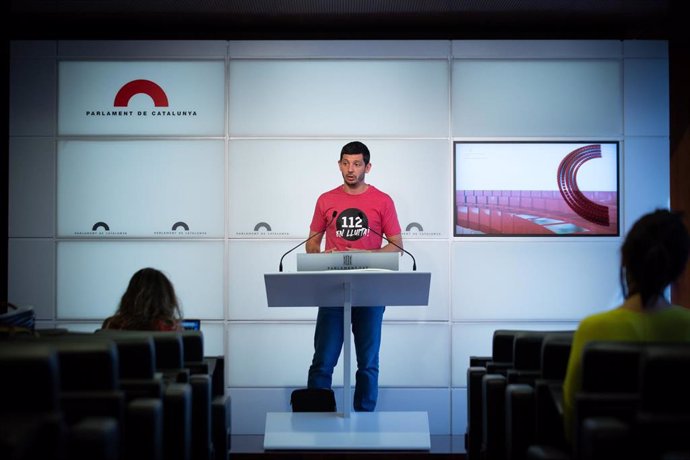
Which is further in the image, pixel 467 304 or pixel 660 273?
pixel 467 304

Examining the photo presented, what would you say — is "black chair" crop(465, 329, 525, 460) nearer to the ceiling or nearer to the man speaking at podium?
the man speaking at podium

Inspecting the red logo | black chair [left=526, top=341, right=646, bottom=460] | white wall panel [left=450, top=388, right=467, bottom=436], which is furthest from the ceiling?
black chair [left=526, top=341, right=646, bottom=460]

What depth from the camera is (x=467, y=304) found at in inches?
Result: 260

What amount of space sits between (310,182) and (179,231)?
1152 millimetres

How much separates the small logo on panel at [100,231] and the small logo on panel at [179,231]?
35 centimetres

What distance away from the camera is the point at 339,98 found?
22.0 ft

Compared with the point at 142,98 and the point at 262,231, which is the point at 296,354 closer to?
the point at 262,231

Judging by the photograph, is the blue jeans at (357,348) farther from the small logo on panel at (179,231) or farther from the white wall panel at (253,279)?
the small logo on panel at (179,231)

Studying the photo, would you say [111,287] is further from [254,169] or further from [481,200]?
[481,200]

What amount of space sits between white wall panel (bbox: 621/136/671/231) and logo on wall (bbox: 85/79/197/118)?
363 cm

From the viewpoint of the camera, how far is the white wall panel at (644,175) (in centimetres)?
664

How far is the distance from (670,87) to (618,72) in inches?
17.7

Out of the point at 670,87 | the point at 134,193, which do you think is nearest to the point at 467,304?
the point at 670,87

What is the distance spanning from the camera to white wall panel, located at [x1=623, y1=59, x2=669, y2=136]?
6.68 m
